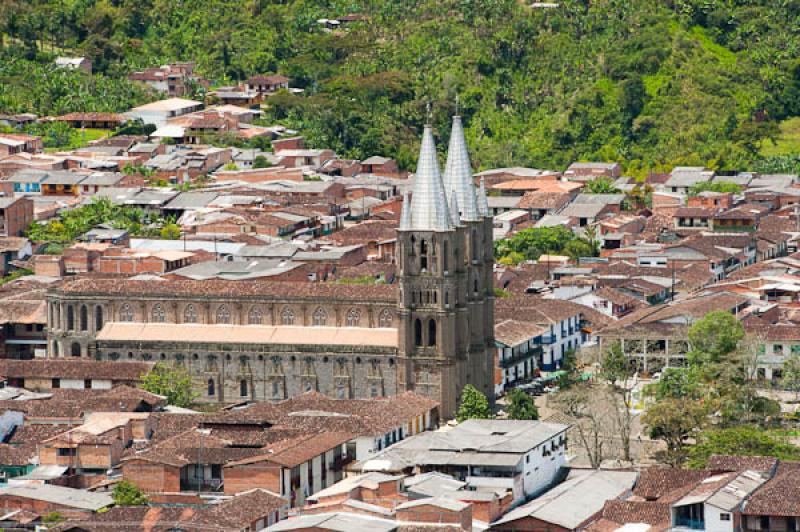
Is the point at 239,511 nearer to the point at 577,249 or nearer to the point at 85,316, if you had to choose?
the point at 85,316

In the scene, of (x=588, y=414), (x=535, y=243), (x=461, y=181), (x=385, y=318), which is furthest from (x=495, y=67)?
(x=588, y=414)

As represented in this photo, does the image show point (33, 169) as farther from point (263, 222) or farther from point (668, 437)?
point (668, 437)

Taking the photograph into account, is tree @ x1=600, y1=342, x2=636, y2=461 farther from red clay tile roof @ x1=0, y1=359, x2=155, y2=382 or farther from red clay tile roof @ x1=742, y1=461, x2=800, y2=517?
red clay tile roof @ x1=0, y1=359, x2=155, y2=382

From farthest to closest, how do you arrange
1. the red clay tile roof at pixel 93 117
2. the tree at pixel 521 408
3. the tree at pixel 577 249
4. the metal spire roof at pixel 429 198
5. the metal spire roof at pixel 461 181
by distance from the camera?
the red clay tile roof at pixel 93 117, the tree at pixel 577 249, the metal spire roof at pixel 461 181, the metal spire roof at pixel 429 198, the tree at pixel 521 408

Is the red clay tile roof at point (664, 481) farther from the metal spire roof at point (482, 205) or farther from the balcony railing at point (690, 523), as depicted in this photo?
the metal spire roof at point (482, 205)

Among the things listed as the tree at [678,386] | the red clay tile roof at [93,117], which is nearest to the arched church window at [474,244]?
the tree at [678,386]

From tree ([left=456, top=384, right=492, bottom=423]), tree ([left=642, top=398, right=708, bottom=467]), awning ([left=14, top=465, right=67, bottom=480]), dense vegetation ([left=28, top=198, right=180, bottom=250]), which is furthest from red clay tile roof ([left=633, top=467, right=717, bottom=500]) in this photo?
dense vegetation ([left=28, top=198, right=180, bottom=250])
